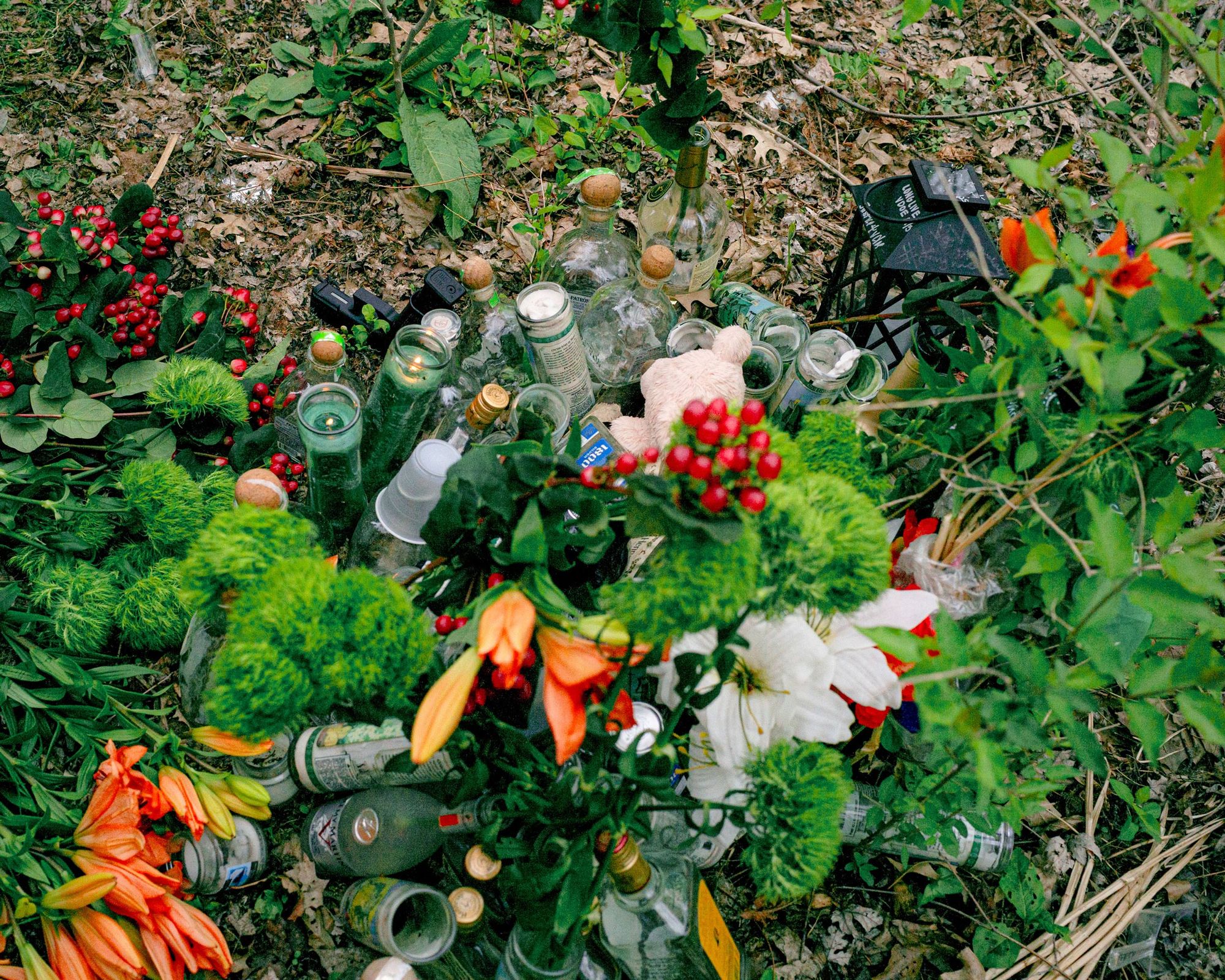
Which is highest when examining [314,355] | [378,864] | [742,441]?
[742,441]

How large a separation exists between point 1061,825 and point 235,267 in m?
1.90

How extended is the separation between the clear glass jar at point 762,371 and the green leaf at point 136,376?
1020mm

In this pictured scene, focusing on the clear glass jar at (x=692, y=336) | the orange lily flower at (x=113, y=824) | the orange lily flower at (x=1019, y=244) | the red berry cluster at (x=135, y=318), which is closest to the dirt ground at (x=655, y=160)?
the red berry cluster at (x=135, y=318)

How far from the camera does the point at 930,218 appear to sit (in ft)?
3.87

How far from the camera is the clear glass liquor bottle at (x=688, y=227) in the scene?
1.47 m

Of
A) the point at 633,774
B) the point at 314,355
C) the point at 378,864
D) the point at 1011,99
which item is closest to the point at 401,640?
the point at 633,774

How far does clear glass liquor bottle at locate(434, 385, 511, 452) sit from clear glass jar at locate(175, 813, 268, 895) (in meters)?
0.64

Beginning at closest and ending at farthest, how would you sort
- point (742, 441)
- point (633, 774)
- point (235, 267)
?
point (742, 441) < point (633, 774) < point (235, 267)

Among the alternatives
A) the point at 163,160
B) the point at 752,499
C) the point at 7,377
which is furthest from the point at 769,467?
the point at 163,160

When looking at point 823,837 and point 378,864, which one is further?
point 378,864

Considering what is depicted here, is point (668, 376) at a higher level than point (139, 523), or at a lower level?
higher

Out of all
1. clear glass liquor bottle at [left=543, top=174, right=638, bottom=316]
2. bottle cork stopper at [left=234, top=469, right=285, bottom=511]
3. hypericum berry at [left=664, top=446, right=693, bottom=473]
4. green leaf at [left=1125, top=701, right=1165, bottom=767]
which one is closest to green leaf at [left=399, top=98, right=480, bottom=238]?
clear glass liquor bottle at [left=543, top=174, right=638, bottom=316]

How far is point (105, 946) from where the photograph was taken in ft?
3.14

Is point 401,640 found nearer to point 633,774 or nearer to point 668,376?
point 633,774
